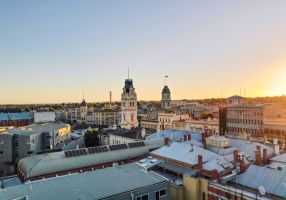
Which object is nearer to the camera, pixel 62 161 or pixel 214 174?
pixel 214 174

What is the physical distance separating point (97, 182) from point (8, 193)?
8988mm

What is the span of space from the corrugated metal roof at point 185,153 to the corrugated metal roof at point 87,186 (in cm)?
724

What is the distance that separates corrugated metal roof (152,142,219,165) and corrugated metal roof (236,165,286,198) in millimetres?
6893

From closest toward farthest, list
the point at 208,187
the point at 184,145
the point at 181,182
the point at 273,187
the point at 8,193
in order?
the point at 8,193
the point at 273,187
the point at 208,187
the point at 181,182
the point at 184,145

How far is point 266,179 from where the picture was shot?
32.5 metres

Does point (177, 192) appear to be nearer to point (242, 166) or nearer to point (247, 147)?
point (242, 166)

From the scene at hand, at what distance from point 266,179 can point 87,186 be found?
20.1m

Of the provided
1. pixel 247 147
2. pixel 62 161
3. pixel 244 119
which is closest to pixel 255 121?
pixel 244 119

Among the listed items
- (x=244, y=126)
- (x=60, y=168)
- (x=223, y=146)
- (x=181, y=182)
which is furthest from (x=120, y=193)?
(x=244, y=126)

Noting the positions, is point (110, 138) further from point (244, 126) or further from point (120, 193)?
point (120, 193)

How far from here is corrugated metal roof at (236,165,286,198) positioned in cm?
3053

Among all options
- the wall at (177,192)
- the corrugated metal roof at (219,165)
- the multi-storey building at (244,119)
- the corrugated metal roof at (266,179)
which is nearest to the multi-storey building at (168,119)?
the multi-storey building at (244,119)

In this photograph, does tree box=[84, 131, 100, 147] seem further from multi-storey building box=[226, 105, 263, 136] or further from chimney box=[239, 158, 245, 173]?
chimney box=[239, 158, 245, 173]

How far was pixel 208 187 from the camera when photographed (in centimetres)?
3309
